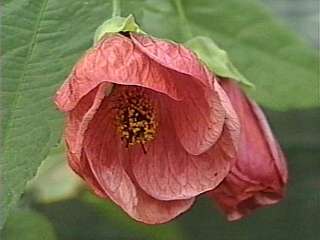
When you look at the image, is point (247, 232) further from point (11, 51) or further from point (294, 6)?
point (11, 51)

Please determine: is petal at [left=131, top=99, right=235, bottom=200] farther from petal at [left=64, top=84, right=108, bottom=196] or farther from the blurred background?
the blurred background

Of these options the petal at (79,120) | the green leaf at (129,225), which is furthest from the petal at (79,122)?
the green leaf at (129,225)

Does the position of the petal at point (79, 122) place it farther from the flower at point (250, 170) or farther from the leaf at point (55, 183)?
the leaf at point (55, 183)

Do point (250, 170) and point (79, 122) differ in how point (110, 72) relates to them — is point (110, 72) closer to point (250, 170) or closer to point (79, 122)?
point (79, 122)

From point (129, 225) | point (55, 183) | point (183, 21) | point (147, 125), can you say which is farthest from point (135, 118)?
point (55, 183)

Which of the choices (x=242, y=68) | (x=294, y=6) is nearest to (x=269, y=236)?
(x=294, y=6)

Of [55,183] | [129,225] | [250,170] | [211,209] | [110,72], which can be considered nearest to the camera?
[110,72]

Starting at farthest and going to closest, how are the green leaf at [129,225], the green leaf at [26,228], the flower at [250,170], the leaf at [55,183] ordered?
the leaf at [55,183] → the green leaf at [129,225] → the green leaf at [26,228] → the flower at [250,170]

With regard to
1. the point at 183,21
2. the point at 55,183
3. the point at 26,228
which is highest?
the point at 183,21
